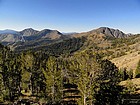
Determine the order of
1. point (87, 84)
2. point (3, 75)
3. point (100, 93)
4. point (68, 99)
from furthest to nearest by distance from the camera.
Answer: point (68, 99)
point (3, 75)
point (100, 93)
point (87, 84)

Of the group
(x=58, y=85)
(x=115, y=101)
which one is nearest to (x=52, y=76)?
(x=58, y=85)

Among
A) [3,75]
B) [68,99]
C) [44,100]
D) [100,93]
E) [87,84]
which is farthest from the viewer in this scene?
[68,99]

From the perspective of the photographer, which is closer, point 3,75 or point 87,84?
point 87,84

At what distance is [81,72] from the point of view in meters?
45.1

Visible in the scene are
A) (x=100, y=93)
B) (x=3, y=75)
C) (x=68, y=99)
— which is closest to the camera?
(x=100, y=93)

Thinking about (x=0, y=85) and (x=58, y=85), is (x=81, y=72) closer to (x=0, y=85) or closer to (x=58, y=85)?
(x=58, y=85)

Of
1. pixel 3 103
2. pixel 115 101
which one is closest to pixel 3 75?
pixel 3 103

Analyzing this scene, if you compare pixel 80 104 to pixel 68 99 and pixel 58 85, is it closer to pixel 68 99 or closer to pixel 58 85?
pixel 58 85

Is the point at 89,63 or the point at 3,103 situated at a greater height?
the point at 89,63

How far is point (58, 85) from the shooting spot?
5744 cm

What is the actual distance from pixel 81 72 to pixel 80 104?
706 cm

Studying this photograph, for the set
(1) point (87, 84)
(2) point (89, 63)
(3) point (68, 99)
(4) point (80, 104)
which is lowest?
(3) point (68, 99)

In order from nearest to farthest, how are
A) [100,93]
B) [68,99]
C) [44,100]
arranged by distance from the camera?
[100,93] < [44,100] < [68,99]

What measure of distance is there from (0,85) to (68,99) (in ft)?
73.4
